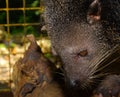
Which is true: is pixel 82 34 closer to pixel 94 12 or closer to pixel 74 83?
pixel 94 12

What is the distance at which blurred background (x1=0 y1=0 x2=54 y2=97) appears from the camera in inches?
188

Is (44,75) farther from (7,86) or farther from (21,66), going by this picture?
(7,86)

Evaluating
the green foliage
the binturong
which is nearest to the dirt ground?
the green foliage

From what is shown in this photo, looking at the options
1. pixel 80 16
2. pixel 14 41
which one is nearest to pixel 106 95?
pixel 80 16

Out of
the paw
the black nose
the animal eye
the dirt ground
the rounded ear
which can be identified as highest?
the rounded ear

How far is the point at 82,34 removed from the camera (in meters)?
3.39

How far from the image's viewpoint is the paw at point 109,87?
3346 millimetres

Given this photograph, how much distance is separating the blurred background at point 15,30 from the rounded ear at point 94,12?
1202 mm

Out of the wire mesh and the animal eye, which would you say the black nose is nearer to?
the animal eye

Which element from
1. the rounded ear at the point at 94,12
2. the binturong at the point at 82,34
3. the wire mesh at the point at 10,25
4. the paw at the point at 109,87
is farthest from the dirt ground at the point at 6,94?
the rounded ear at the point at 94,12

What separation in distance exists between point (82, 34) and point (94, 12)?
22cm

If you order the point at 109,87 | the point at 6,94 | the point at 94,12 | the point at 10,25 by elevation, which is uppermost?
the point at 94,12

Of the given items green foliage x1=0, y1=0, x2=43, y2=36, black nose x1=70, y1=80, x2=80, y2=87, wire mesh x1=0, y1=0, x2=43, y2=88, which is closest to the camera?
black nose x1=70, y1=80, x2=80, y2=87

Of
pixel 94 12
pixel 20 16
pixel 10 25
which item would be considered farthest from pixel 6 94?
pixel 94 12
